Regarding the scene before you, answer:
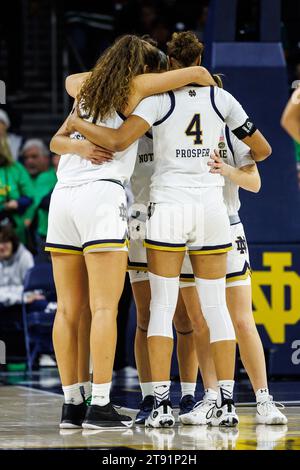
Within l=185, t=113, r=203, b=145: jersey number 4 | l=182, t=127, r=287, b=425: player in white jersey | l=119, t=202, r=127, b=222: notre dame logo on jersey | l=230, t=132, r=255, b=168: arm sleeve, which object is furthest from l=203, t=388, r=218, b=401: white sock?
l=185, t=113, r=203, b=145: jersey number 4

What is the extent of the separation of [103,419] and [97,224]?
0.98 metres

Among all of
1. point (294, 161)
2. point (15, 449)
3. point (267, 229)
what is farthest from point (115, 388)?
point (15, 449)

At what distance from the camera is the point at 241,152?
570cm

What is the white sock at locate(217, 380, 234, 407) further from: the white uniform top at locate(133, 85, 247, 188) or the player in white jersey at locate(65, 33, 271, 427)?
the white uniform top at locate(133, 85, 247, 188)

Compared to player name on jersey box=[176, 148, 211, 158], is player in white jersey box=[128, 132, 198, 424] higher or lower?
lower

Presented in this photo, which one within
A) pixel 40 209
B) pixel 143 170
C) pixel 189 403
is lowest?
pixel 40 209

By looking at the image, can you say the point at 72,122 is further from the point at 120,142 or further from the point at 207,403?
the point at 207,403

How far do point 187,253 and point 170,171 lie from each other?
1.71 ft

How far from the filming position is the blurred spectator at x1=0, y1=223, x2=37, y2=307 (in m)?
10.6

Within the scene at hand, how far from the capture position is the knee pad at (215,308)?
5.32m

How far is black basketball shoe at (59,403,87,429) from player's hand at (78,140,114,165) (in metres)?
1.28

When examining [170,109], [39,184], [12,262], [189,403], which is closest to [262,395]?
[189,403]

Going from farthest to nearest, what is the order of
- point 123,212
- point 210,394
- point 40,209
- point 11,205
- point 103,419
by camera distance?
point 40,209 → point 11,205 → point 210,394 → point 123,212 → point 103,419
